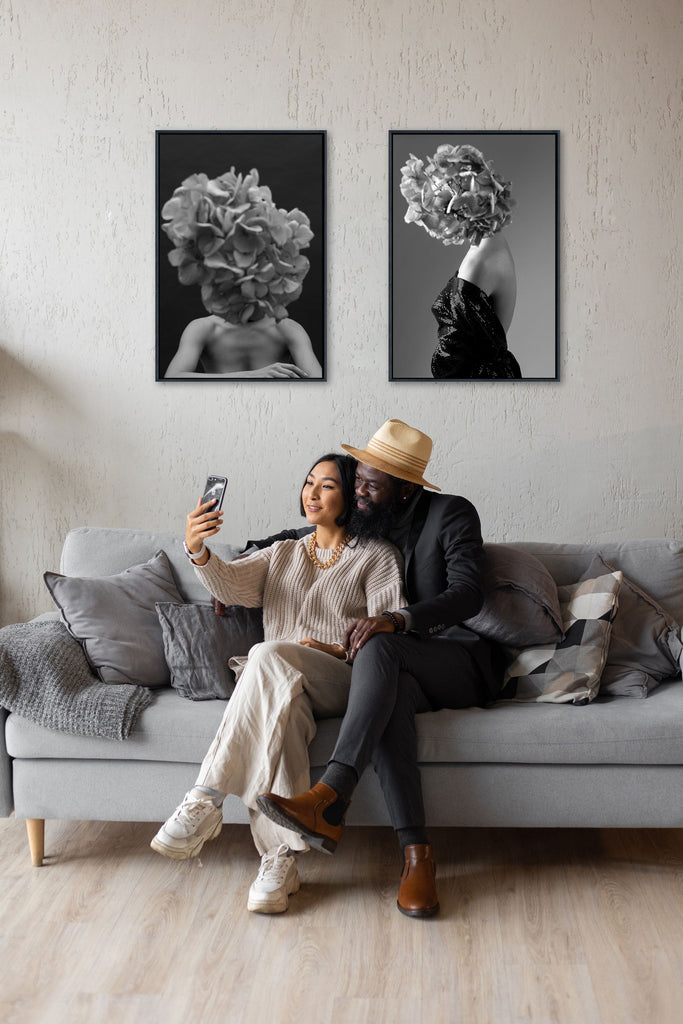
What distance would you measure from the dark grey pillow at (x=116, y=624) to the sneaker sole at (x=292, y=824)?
0.63 m

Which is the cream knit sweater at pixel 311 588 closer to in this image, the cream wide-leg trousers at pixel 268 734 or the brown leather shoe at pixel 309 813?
the cream wide-leg trousers at pixel 268 734

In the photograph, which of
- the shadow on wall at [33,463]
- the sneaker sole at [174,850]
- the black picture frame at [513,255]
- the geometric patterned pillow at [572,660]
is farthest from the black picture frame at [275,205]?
the sneaker sole at [174,850]

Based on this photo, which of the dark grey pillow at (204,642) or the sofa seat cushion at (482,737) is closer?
the sofa seat cushion at (482,737)

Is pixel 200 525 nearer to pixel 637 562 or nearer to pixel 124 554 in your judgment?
pixel 124 554

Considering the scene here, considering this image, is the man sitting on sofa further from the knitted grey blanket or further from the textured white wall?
the textured white wall

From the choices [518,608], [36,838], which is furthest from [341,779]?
[36,838]

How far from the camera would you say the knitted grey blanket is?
2.25 m

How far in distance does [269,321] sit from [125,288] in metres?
0.52

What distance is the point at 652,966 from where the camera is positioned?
1.83m

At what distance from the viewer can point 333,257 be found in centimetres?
326

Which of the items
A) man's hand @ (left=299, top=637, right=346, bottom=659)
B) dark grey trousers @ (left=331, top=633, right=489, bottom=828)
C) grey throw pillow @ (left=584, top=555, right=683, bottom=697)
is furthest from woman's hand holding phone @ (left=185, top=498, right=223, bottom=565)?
grey throw pillow @ (left=584, top=555, right=683, bottom=697)

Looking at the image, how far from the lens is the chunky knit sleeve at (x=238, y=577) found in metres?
2.45

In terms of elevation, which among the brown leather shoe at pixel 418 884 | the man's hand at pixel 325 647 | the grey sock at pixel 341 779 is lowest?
the brown leather shoe at pixel 418 884

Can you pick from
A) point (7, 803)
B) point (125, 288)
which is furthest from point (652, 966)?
point (125, 288)
